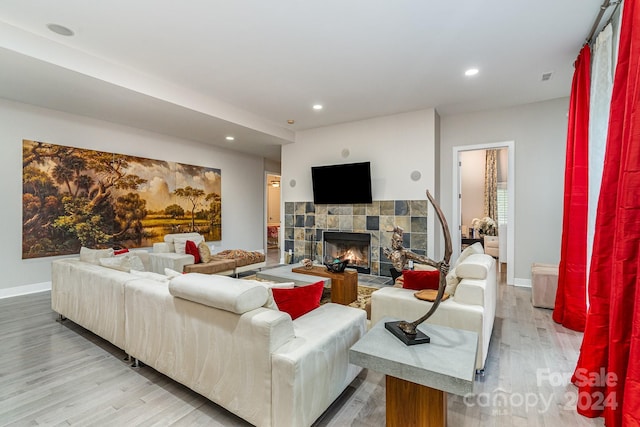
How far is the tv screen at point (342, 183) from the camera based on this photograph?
5.64 meters

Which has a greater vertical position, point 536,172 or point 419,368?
point 536,172

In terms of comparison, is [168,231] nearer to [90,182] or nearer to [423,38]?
[90,182]

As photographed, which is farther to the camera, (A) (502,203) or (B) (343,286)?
(A) (502,203)

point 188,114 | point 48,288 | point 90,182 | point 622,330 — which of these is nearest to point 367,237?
point 188,114

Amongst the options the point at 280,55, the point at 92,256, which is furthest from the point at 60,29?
the point at 92,256

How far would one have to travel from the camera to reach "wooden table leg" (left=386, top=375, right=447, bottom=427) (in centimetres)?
144

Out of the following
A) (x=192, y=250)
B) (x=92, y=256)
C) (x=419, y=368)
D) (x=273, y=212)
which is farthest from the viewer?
(x=273, y=212)

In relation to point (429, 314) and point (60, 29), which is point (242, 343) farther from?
point (60, 29)

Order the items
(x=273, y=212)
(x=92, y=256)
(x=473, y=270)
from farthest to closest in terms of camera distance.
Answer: (x=273, y=212) < (x=92, y=256) < (x=473, y=270)

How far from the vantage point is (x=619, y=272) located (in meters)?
1.56

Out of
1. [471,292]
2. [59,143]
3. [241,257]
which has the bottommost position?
[241,257]

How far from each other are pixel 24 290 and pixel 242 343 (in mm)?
4894

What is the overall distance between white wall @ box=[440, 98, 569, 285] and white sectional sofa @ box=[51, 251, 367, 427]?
4180 millimetres

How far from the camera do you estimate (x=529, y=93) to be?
14.6ft
